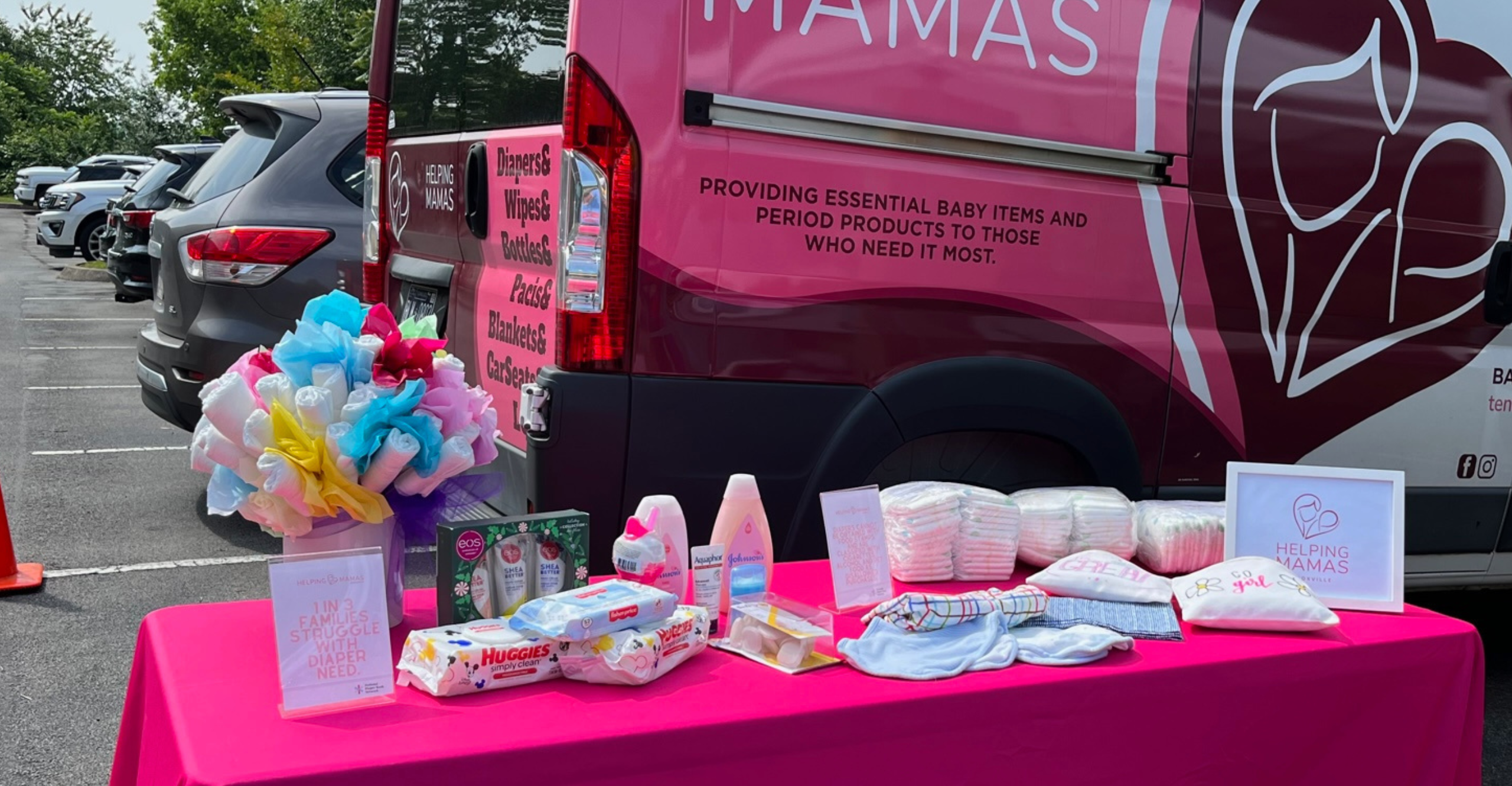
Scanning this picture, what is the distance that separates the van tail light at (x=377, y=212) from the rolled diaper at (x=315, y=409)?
7.74 ft

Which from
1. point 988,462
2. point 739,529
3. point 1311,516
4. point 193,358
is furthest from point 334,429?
point 193,358

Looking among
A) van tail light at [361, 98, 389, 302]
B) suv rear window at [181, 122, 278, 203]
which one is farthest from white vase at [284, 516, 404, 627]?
suv rear window at [181, 122, 278, 203]

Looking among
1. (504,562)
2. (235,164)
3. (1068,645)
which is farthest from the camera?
(235,164)

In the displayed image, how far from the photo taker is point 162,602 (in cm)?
427

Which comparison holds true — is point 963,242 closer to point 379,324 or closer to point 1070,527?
point 1070,527

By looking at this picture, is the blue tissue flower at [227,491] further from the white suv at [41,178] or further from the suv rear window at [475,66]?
the white suv at [41,178]

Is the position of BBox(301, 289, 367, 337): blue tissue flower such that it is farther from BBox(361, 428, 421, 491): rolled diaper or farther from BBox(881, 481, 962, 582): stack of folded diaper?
BBox(881, 481, 962, 582): stack of folded diaper

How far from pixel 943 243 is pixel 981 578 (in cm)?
91

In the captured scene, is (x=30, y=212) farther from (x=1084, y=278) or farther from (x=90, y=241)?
(x=1084, y=278)

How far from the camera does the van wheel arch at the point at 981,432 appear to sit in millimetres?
2859

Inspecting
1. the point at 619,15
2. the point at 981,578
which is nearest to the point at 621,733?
the point at 981,578

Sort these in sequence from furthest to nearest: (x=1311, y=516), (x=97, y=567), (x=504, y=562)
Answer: (x=97, y=567) → (x=1311, y=516) → (x=504, y=562)

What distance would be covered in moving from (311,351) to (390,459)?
0.19m

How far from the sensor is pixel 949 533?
2252mm
